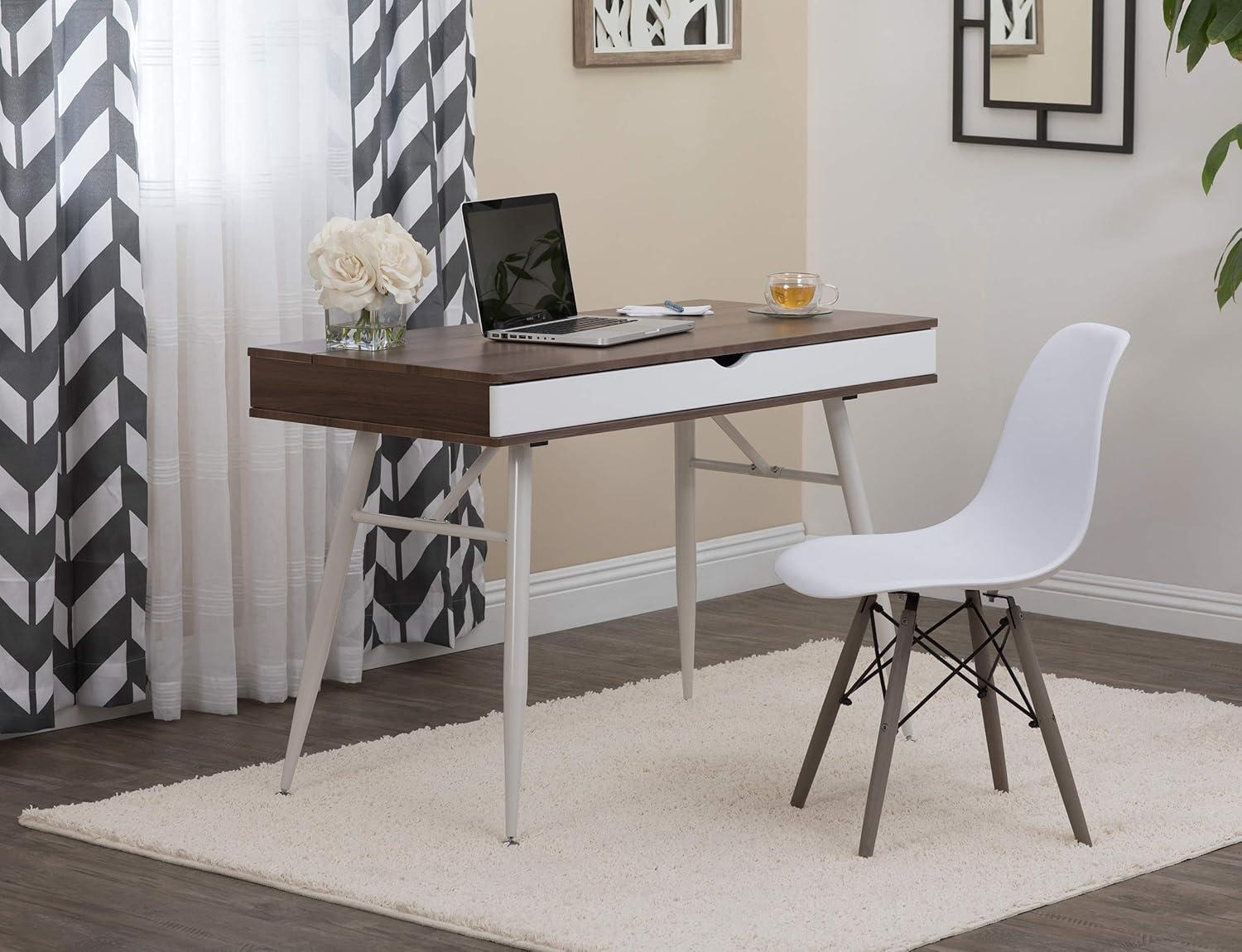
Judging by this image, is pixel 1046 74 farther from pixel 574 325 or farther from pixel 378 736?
pixel 378 736

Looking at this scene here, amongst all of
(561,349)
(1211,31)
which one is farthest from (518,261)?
(1211,31)

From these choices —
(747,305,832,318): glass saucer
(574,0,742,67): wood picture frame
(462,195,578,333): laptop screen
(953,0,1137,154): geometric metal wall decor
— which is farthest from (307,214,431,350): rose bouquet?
(953,0,1137,154): geometric metal wall decor

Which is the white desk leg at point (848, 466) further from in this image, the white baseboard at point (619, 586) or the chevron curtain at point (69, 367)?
the chevron curtain at point (69, 367)

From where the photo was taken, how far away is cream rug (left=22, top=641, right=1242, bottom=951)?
→ 272 cm

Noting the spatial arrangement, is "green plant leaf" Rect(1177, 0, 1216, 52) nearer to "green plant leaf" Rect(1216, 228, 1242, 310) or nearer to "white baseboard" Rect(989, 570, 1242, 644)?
"green plant leaf" Rect(1216, 228, 1242, 310)

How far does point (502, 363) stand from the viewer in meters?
2.93

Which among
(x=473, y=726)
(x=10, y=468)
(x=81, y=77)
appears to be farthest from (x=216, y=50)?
(x=473, y=726)

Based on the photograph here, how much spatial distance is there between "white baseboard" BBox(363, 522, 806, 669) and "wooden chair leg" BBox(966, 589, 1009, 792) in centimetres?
143

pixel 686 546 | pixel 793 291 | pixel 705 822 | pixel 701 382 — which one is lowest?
pixel 705 822

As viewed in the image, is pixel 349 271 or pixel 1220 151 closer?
pixel 349 271

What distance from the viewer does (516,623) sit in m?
2.97

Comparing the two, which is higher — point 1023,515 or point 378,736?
point 1023,515

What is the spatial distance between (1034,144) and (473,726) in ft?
6.58

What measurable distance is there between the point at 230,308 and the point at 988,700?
5.42ft
